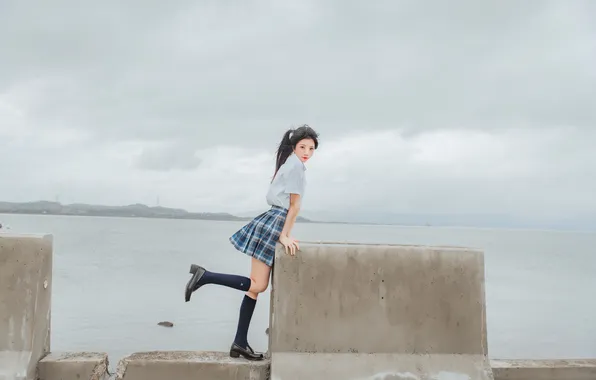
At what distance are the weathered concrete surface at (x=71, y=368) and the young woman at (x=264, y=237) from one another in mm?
828

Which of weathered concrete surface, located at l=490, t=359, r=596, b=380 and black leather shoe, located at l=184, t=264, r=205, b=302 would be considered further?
weathered concrete surface, located at l=490, t=359, r=596, b=380

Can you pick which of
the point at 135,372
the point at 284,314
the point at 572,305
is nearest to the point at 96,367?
the point at 135,372

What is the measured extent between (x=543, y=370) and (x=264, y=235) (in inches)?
99.0

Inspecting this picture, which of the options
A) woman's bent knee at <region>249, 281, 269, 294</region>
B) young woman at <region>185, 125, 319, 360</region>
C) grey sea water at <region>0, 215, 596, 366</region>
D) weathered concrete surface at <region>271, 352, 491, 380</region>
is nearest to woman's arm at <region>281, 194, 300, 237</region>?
young woman at <region>185, 125, 319, 360</region>

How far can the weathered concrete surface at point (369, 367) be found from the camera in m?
3.97

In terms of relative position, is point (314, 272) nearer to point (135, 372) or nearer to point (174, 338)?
point (135, 372)

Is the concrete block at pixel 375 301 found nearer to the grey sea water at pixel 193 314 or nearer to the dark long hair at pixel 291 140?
the dark long hair at pixel 291 140

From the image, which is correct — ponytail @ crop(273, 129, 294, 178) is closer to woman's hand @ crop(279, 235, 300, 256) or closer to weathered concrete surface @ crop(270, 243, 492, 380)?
woman's hand @ crop(279, 235, 300, 256)

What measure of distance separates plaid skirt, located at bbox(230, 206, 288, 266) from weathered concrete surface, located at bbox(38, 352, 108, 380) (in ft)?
4.52

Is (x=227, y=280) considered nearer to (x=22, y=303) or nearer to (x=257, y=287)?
(x=257, y=287)

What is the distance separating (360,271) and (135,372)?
1.79 meters

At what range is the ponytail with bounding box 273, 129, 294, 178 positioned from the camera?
14.9ft

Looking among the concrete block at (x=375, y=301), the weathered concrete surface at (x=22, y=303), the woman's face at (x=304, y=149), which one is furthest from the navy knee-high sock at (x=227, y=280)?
Result: the weathered concrete surface at (x=22, y=303)

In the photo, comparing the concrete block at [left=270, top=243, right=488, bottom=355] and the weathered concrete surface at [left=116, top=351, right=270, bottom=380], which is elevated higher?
the concrete block at [left=270, top=243, right=488, bottom=355]
